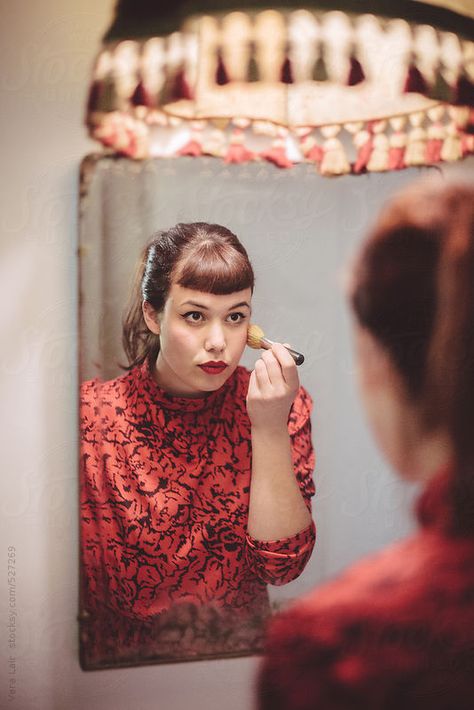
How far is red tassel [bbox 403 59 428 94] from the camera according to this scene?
1.36 meters

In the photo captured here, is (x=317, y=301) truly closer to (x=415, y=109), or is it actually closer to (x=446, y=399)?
(x=446, y=399)

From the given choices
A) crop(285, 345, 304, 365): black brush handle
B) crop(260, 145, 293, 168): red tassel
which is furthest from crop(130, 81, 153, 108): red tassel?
crop(285, 345, 304, 365): black brush handle

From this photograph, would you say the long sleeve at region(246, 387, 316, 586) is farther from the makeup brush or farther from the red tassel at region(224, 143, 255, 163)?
the red tassel at region(224, 143, 255, 163)

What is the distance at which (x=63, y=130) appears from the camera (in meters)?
1.32

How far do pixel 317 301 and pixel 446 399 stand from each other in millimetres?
342

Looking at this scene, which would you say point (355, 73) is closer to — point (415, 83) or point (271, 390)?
point (415, 83)

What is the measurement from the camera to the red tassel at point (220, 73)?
4.22ft

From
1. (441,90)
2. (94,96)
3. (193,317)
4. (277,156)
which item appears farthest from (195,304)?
(441,90)

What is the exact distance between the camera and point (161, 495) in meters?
1.32

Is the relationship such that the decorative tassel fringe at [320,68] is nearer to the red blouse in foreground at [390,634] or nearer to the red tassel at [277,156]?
the red tassel at [277,156]

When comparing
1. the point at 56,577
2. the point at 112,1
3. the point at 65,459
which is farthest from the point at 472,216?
the point at 56,577

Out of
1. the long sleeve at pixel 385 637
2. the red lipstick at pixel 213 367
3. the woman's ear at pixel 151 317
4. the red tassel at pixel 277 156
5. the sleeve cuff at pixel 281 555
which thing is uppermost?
the red tassel at pixel 277 156

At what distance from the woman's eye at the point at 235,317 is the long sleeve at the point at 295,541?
0.20 meters

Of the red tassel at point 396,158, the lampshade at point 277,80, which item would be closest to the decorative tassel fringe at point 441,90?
the lampshade at point 277,80
